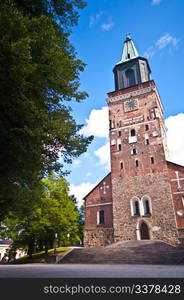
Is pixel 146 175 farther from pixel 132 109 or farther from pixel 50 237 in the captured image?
pixel 50 237

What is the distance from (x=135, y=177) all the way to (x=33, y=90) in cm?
2305

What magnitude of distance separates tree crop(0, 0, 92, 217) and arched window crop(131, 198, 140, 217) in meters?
19.8

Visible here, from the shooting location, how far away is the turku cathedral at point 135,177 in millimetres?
25156

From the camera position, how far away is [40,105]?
292 inches

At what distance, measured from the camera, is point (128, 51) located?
34250mm

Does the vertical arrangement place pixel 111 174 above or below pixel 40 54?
above

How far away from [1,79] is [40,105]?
62.8 inches

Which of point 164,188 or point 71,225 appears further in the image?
point 71,225

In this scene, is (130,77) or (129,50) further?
(129,50)

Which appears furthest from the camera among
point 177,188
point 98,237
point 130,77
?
point 130,77

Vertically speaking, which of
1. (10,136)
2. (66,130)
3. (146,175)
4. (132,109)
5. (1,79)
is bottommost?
(10,136)

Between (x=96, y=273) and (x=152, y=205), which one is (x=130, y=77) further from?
(x=96, y=273)

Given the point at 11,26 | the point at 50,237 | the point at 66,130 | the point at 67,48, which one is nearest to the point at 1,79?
the point at 11,26

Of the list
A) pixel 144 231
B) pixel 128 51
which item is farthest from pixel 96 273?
pixel 128 51
